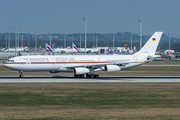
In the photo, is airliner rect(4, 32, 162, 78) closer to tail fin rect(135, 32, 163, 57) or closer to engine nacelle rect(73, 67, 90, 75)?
engine nacelle rect(73, 67, 90, 75)

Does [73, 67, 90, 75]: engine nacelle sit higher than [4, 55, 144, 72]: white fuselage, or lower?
lower

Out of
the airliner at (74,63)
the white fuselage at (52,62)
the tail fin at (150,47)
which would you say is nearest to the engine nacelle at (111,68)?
the airliner at (74,63)

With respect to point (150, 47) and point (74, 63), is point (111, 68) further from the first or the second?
point (150, 47)

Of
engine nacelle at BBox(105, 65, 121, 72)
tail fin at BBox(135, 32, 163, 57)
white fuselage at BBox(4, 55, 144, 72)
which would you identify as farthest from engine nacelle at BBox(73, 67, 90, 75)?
tail fin at BBox(135, 32, 163, 57)

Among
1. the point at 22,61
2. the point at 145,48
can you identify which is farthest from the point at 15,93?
the point at 145,48

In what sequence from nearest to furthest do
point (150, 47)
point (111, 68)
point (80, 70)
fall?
1. point (80, 70)
2. point (111, 68)
3. point (150, 47)

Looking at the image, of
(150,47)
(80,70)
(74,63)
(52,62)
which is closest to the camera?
(80,70)

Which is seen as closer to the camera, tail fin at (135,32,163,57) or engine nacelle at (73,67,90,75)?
engine nacelle at (73,67,90,75)

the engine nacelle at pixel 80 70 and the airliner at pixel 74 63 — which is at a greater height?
the airliner at pixel 74 63

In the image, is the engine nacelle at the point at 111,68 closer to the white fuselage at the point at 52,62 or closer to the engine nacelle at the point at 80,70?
the white fuselage at the point at 52,62

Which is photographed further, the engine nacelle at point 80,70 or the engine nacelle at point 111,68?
the engine nacelle at point 111,68

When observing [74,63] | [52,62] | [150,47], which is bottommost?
[74,63]

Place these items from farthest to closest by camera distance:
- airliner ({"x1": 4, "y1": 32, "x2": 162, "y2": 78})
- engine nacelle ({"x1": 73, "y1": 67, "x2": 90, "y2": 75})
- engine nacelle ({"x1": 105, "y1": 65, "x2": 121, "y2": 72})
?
engine nacelle ({"x1": 105, "y1": 65, "x2": 121, "y2": 72}), airliner ({"x1": 4, "y1": 32, "x2": 162, "y2": 78}), engine nacelle ({"x1": 73, "y1": 67, "x2": 90, "y2": 75})

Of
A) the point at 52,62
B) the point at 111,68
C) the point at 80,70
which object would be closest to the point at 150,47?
the point at 111,68
